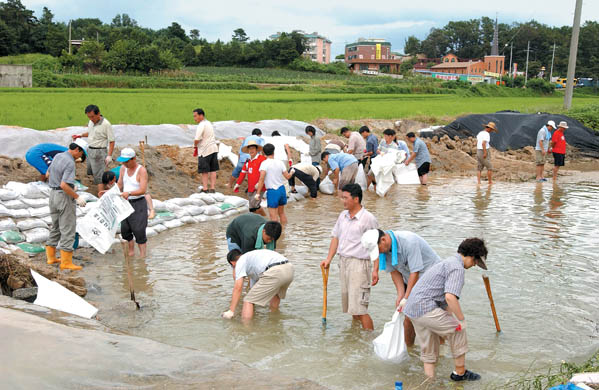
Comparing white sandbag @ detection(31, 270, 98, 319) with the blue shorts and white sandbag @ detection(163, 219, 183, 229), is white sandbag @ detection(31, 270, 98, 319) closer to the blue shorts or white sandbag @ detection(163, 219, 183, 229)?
the blue shorts

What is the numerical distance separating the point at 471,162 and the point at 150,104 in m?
12.4

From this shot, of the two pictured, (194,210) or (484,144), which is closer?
(194,210)

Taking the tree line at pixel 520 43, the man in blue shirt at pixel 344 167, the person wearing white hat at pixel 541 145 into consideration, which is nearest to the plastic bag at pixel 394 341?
the man in blue shirt at pixel 344 167

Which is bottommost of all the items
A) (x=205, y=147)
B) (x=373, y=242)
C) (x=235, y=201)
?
(x=235, y=201)

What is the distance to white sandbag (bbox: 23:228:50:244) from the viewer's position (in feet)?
26.2

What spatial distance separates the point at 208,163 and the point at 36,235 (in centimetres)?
400

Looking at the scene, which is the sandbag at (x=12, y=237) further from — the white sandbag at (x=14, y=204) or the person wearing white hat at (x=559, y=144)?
the person wearing white hat at (x=559, y=144)

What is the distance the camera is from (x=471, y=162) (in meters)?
19.2

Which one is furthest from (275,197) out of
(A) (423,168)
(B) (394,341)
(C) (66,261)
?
(A) (423,168)

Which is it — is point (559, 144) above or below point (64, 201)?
above

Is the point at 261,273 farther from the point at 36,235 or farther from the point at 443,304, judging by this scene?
the point at 36,235

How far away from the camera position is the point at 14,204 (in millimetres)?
8164

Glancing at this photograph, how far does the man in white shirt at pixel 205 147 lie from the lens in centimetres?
1099

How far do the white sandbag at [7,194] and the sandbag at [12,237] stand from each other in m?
0.61
